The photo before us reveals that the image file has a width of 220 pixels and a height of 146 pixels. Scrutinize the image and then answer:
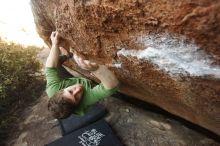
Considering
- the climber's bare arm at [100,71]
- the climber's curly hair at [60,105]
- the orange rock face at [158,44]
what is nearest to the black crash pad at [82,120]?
the orange rock face at [158,44]

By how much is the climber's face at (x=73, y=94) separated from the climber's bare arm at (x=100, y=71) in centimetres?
29

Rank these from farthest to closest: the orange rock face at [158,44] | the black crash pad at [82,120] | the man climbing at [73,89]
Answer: the black crash pad at [82,120]
the man climbing at [73,89]
the orange rock face at [158,44]

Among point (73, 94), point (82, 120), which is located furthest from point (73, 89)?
point (82, 120)

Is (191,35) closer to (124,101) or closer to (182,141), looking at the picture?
(182,141)

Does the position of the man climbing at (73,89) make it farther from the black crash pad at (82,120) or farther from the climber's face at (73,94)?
the black crash pad at (82,120)

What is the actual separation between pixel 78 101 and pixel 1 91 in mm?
2355

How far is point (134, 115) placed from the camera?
14.6ft

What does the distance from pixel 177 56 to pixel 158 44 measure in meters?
0.18

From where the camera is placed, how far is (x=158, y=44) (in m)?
2.61

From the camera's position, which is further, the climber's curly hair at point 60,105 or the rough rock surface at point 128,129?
the rough rock surface at point 128,129

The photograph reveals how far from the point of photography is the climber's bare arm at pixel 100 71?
3027mm

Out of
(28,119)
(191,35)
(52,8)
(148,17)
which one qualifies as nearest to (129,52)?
(148,17)

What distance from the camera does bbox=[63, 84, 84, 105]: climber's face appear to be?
3.30m

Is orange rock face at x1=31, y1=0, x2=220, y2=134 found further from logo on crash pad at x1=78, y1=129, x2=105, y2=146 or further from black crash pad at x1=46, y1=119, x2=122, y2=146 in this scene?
logo on crash pad at x1=78, y1=129, x2=105, y2=146
